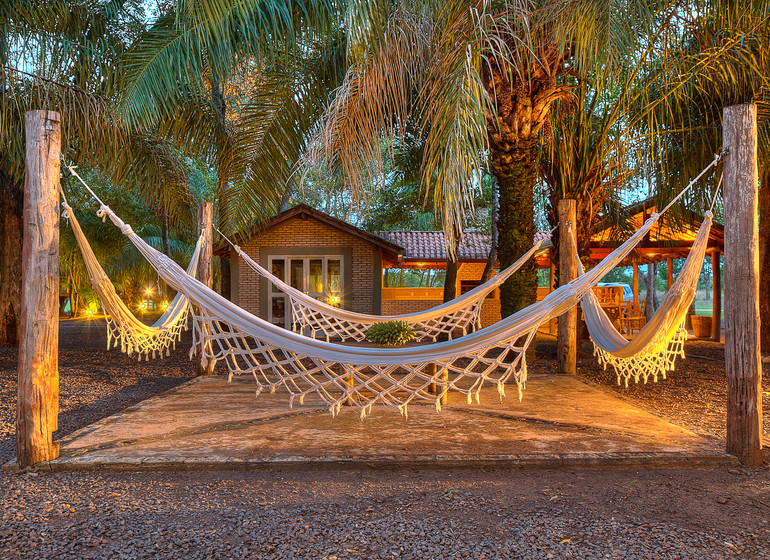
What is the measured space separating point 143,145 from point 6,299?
9.65ft

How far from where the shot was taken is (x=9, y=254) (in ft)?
22.6

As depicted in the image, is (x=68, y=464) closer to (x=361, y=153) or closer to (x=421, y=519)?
(x=421, y=519)

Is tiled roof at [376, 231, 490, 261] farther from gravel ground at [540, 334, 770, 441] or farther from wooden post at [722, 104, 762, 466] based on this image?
wooden post at [722, 104, 762, 466]

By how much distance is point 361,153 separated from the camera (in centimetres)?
437

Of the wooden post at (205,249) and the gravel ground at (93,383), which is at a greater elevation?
the wooden post at (205,249)

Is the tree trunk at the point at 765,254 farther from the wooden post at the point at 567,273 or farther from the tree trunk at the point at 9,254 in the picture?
the tree trunk at the point at 9,254

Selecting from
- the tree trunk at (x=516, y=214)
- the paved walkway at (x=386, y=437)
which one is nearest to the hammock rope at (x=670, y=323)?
the paved walkway at (x=386, y=437)

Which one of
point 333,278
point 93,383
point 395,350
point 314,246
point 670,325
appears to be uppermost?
point 314,246

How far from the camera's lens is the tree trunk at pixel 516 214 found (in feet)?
15.1

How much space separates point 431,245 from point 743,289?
30.2 feet

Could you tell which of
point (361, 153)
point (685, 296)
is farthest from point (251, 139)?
point (685, 296)

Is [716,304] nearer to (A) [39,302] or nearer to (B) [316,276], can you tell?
(B) [316,276]

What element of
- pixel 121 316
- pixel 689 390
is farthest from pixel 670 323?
pixel 121 316

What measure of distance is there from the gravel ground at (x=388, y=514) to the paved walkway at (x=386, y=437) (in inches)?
2.9
